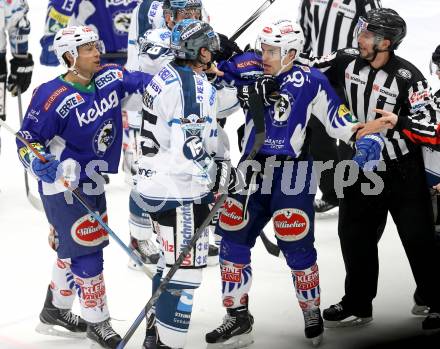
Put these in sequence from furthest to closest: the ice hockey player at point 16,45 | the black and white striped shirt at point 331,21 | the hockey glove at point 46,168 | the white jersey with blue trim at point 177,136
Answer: the ice hockey player at point 16,45 → the black and white striped shirt at point 331,21 → the hockey glove at point 46,168 → the white jersey with blue trim at point 177,136

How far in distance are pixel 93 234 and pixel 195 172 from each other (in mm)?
682

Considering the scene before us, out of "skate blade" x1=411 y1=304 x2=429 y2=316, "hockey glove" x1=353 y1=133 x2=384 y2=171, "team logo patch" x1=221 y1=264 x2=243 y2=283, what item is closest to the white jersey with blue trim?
"team logo patch" x1=221 y1=264 x2=243 y2=283

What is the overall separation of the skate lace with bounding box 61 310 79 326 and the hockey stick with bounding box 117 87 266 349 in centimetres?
53

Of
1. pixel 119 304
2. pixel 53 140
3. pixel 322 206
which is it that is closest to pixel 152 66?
pixel 53 140

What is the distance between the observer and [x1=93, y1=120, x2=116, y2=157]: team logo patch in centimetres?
488

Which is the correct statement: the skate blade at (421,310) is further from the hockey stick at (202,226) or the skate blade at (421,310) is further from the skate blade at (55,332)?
the skate blade at (55,332)

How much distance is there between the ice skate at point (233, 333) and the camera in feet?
16.6

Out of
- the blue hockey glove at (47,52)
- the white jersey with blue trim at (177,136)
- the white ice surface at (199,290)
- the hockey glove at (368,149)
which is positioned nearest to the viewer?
the white jersey with blue trim at (177,136)

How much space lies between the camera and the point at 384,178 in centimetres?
501

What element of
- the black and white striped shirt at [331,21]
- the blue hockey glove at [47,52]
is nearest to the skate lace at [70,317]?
the black and white striped shirt at [331,21]

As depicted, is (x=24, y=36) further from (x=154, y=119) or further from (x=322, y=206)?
(x=154, y=119)

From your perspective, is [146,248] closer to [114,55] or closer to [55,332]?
[55,332]

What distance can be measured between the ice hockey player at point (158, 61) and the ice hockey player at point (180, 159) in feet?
1.57

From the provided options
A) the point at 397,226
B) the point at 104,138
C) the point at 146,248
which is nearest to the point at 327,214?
the point at 146,248
